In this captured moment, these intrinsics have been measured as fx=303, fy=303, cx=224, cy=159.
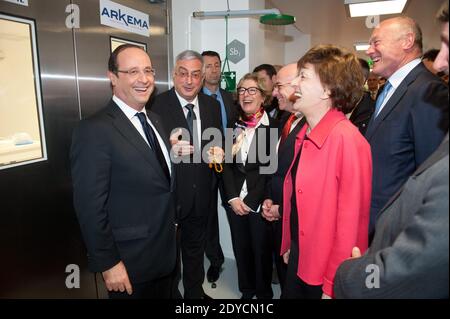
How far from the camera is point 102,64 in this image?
207 cm

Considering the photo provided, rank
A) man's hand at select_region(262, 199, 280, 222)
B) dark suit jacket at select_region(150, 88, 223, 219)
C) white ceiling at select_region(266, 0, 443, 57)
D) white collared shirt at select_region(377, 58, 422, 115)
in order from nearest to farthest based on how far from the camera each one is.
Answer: white collared shirt at select_region(377, 58, 422, 115)
man's hand at select_region(262, 199, 280, 222)
dark suit jacket at select_region(150, 88, 223, 219)
white ceiling at select_region(266, 0, 443, 57)

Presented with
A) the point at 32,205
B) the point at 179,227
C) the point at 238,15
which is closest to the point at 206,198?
the point at 179,227

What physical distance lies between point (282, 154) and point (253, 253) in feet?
2.98

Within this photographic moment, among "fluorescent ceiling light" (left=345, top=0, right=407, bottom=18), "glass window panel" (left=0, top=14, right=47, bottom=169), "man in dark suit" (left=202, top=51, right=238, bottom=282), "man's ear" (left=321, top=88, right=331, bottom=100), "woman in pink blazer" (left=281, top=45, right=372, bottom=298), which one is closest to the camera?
"woman in pink blazer" (left=281, top=45, right=372, bottom=298)

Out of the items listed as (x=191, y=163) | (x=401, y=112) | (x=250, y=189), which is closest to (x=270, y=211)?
(x=250, y=189)

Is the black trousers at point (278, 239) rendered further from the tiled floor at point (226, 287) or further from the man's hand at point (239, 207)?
the tiled floor at point (226, 287)

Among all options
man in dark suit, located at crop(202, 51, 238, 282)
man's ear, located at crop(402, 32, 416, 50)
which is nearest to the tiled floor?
man in dark suit, located at crop(202, 51, 238, 282)

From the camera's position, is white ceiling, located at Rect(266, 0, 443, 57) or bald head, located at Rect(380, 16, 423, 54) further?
white ceiling, located at Rect(266, 0, 443, 57)

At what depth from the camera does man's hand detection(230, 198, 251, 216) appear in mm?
2211

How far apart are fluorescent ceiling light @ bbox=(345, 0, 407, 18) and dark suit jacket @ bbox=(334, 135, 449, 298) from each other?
7.21 feet

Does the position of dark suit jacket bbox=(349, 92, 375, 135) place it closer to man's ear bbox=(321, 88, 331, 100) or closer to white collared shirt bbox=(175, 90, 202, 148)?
man's ear bbox=(321, 88, 331, 100)

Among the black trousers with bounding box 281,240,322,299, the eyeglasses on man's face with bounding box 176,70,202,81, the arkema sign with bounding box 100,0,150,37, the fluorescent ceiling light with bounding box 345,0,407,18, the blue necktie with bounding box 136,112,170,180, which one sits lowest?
the black trousers with bounding box 281,240,322,299

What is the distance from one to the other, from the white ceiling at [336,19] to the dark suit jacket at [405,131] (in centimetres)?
172

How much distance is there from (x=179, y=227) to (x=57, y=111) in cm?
118
